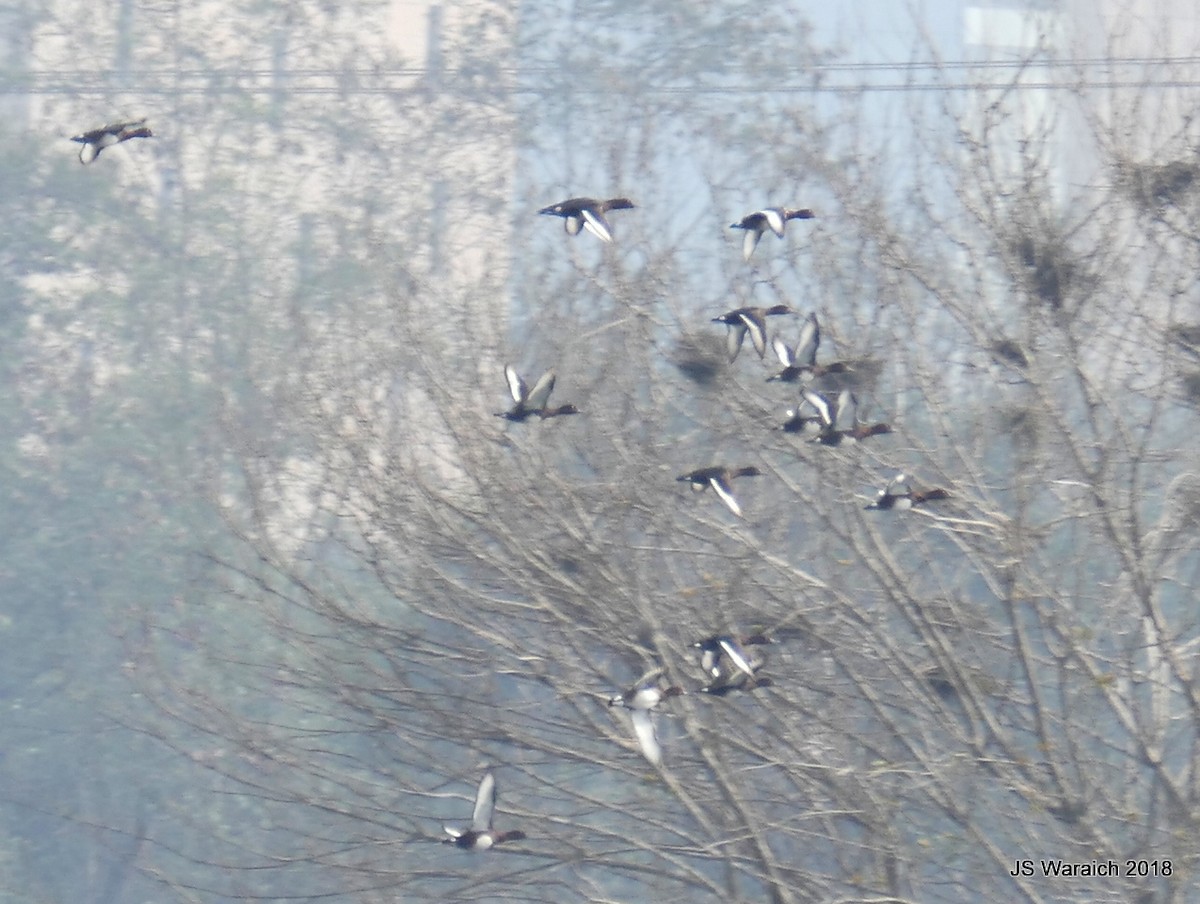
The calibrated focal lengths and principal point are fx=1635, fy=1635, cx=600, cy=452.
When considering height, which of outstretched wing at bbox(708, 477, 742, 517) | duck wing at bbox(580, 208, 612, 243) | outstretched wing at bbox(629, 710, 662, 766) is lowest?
outstretched wing at bbox(629, 710, 662, 766)

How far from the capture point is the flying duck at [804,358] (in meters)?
6.09

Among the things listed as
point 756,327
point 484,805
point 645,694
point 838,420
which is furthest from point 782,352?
point 484,805

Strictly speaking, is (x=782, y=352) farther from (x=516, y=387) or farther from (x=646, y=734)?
(x=646, y=734)

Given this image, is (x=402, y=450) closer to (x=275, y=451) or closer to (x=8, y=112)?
(x=275, y=451)

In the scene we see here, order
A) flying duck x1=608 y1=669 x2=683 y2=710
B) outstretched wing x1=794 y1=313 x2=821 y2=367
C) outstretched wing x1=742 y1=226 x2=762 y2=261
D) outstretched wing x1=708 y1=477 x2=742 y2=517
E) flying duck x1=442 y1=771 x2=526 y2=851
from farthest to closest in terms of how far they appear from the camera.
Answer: outstretched wing x1=742 y1=226 x2=762 y2=261
outstretched wing x1=708 y1=477 x2=742 y2=517
outstretched wing x1=794 y1=313 x2=821 y2=367
flying duck x1=608 y1=669 x2=683 y2=710
flying duck x1=442 y1=771 x2=526 y2=851

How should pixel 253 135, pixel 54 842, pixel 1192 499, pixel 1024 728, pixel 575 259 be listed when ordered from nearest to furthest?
pixel 1192 499, pixel 1024 728, pixel 575 259, pixel 54 842, pixel 253 135

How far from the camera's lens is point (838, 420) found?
20.4 feet

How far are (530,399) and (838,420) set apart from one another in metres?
→ 1.18

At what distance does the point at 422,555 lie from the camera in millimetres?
7016

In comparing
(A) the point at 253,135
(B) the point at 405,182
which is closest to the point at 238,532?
(B) the point at 405,182

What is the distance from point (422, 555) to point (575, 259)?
1.73 meters

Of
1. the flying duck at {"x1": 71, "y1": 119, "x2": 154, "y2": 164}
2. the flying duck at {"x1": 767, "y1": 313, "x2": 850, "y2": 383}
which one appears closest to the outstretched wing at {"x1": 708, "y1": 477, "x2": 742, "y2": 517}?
the flying duck at {"x1": 767, "y1": 313, "x2": 850, "y2": 383}

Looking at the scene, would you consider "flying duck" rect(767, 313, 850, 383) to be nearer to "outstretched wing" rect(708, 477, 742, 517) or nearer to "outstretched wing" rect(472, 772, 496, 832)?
"outstretched wing" rect(708, 477, 742, 517)

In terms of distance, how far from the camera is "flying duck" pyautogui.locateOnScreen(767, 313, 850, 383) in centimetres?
609
